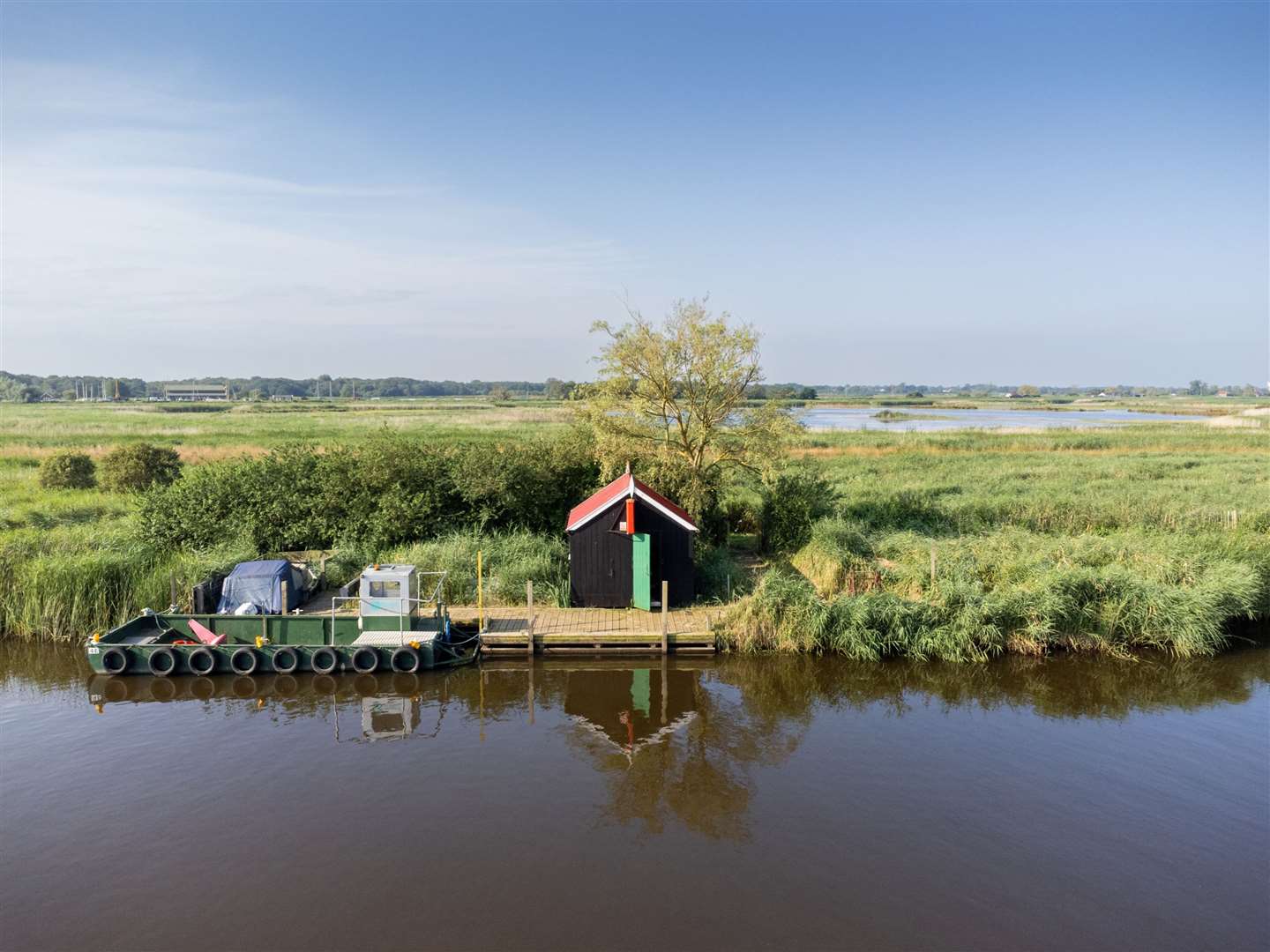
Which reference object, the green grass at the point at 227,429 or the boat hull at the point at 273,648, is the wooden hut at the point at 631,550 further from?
the green grass at the point at 227,429

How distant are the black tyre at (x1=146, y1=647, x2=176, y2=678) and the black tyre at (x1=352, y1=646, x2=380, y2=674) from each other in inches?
152

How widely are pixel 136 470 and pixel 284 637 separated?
19.5 metres

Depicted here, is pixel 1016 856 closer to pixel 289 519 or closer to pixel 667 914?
pixel 667 914

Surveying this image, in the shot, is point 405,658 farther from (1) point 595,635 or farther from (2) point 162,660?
(2) point 162,660

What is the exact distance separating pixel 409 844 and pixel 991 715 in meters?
11.2

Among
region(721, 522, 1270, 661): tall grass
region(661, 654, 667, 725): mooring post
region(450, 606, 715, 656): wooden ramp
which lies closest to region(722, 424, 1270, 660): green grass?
region(721, 522, 1270, 661): tall grass

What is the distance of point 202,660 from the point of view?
17328mm

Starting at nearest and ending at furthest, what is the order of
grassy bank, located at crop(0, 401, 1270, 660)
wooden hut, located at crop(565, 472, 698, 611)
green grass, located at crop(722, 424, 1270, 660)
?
green grass, located at crop(722, 424, 1270, 660)
grassy bank, located at crop(0, 401, 1270, 660)
wooden hut, located at crop(565, 472, 698, 611)

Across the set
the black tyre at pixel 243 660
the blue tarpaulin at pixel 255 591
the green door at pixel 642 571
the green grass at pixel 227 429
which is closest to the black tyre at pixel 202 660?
the black tyre at pixel 243 660

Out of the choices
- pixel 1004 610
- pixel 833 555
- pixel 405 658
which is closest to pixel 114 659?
pixel 405 658

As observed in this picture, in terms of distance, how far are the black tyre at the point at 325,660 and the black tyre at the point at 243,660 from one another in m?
1.21

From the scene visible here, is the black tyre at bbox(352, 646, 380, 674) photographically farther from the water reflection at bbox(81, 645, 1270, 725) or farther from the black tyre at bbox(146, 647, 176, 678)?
the black tyre at bbox(146, 647, 176, 678)

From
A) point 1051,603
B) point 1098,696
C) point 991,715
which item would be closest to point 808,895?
point 991,715

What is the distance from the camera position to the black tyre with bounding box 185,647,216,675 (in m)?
17.3
